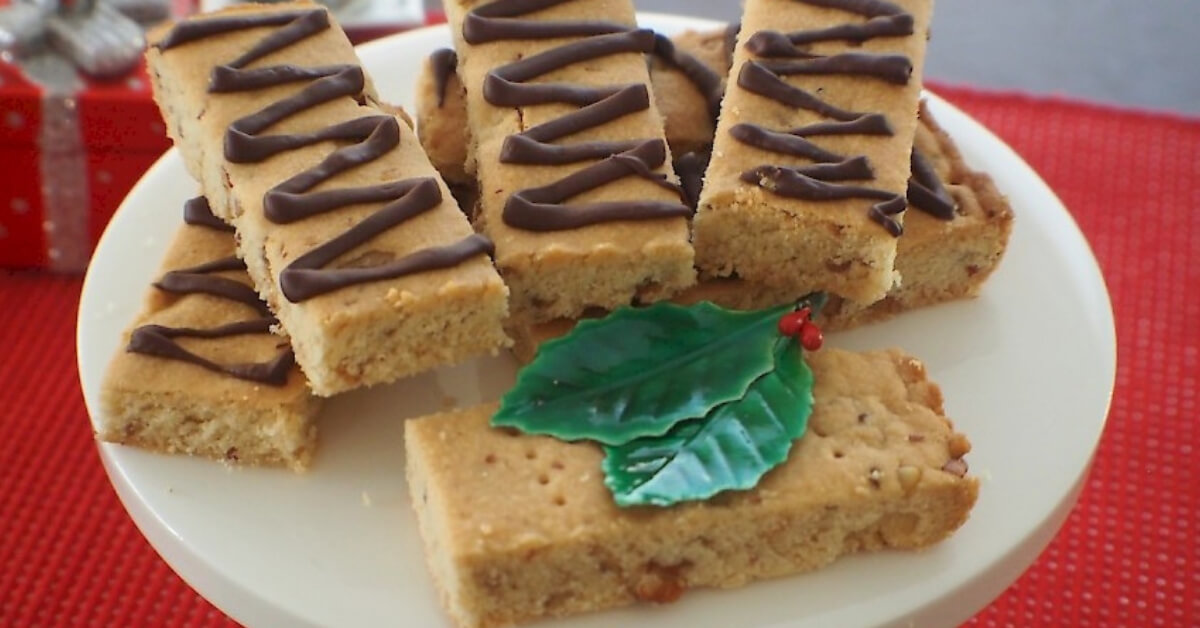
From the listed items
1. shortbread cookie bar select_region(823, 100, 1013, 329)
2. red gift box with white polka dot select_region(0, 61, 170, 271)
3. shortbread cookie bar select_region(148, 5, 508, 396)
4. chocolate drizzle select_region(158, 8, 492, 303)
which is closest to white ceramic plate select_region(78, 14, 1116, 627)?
shortbread cookie bar select_region(823, 100, 1013, 329)

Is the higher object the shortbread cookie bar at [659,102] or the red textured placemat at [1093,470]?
the shortbread cookie bar at [659,102]

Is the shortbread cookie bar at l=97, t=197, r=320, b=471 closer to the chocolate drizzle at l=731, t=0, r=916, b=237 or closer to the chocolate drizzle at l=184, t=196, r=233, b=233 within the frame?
the chocolate drizzle at l=184, t=196, r=233, b=233

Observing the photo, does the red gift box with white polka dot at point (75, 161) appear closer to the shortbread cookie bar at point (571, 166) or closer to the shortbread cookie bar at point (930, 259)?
the shortbread cookie bar at point (571, 166)

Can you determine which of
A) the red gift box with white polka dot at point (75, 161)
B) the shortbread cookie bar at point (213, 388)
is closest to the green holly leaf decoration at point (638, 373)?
the shortbread cookie bar at point (213, 388)

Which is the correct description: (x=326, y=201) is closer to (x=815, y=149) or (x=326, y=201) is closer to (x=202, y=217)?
(x=202, y=217)

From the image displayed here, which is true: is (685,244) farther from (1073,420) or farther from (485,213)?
(1073,420)

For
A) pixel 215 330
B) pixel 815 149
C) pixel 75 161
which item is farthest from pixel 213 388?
pixel 75 161

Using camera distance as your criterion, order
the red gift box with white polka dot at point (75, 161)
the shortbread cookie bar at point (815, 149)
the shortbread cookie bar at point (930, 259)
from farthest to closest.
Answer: the red gift box with white polka dot at point (75, 161) < the shortbread cookie bar at point (930, 259) < the shortbread cookie bar at point (815, 149)
